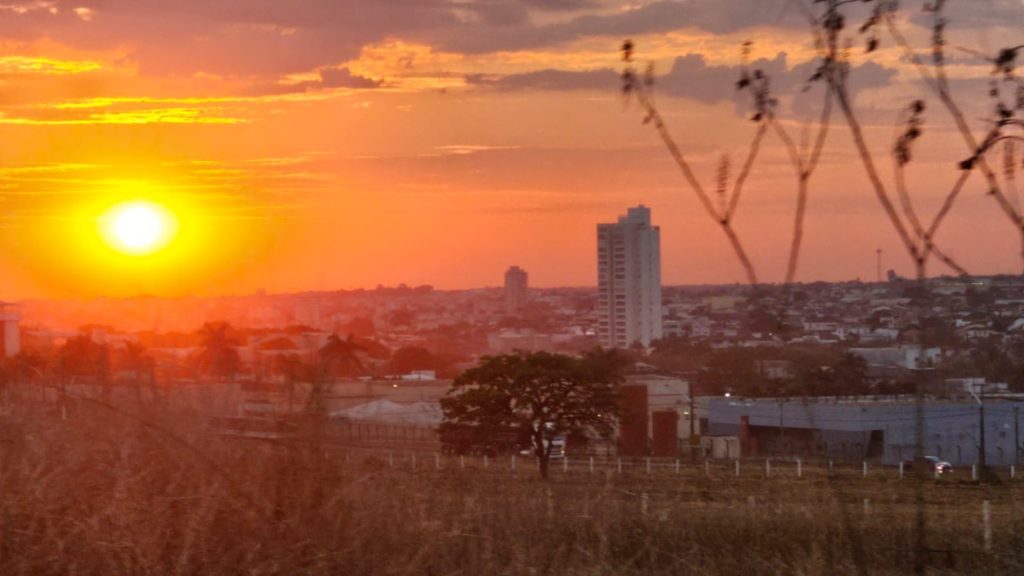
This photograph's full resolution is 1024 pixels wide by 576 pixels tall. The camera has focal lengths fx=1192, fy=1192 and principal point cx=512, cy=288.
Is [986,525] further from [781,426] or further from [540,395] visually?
[540,395]

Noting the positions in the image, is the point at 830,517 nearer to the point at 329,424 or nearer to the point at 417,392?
the point at 329,424

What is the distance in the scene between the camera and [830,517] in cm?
477

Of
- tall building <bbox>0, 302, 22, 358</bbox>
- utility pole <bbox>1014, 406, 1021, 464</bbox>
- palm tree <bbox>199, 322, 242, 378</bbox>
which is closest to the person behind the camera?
utility pole <bbox>1014, 406, 1021, 464</bbox>

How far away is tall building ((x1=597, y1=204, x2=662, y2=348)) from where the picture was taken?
9.84m

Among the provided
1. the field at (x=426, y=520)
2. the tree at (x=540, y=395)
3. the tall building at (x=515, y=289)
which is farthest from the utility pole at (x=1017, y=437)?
the tall building at (x=515, y=289)

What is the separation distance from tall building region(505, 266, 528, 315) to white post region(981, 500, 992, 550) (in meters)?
9.03

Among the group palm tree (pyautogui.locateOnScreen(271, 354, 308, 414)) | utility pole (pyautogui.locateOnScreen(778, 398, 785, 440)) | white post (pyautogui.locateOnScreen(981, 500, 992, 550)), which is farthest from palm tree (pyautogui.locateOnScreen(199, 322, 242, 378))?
white post (pyautogui.locateOnScreen(981, 500, 992, 550))

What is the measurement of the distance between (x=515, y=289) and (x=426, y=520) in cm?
1185

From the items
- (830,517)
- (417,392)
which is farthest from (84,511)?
(417,392)

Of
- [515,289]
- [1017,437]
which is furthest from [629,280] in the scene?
[1017,437]

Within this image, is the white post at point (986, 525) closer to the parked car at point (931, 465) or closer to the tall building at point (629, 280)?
the parked car at point (931, 465)

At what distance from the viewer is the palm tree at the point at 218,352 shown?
8.59m

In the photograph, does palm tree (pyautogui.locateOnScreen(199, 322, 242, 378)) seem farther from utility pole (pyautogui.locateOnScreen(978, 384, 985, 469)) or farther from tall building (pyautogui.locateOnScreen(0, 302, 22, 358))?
utility pole (pyautogui.locateOnScreen(978, 384, 985, 469))

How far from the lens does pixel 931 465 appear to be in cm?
453
